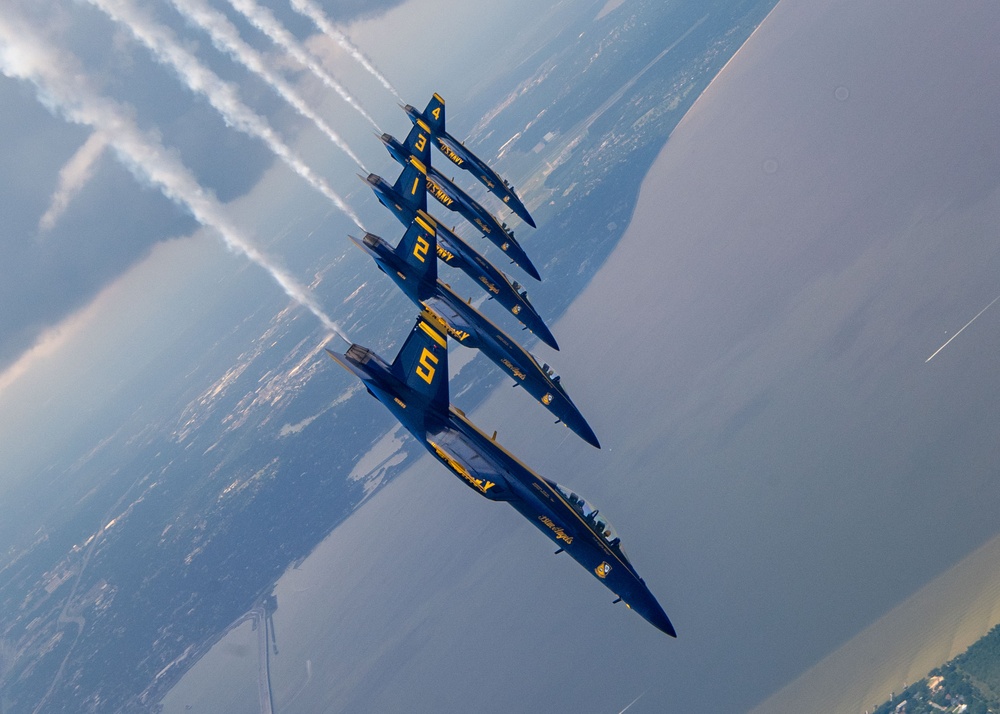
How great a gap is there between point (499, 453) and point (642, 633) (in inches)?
1458

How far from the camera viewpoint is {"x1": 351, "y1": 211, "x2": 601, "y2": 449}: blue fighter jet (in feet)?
Result: 135

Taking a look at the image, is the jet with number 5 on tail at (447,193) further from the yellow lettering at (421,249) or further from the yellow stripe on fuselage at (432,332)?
the yellow stripe on fuselage at (432,332)

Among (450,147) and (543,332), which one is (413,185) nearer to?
(450,147)

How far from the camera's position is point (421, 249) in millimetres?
40875

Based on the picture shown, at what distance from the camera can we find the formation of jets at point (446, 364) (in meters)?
31.3

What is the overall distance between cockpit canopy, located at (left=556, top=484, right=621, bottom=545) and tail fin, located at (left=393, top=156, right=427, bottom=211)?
25252 millimetres

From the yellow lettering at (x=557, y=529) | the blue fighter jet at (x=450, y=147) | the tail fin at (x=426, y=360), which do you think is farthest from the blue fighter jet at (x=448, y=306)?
the blue fighter jet at (x=450, y=147)

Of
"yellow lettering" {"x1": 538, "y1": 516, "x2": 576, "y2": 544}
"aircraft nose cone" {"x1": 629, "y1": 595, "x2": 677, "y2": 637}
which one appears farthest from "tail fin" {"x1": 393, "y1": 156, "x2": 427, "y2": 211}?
"aircraft nose cone" {"x1": 629, "y1": 595, "x2": 677, "y2": 637}

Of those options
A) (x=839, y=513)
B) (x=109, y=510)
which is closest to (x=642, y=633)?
(x=839, y=513)

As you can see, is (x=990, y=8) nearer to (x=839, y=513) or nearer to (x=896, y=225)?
(x=896, y=225)

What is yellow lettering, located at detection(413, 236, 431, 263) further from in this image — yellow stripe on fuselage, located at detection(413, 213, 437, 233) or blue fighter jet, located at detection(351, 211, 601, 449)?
yellow stripe on fuselage, located at detection(413, 213, 437, 233)

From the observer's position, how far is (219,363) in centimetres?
16625

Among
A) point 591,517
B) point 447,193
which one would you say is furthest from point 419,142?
point 591,517

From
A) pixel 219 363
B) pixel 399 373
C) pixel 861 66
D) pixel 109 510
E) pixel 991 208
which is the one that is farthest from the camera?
pixel 219 363
